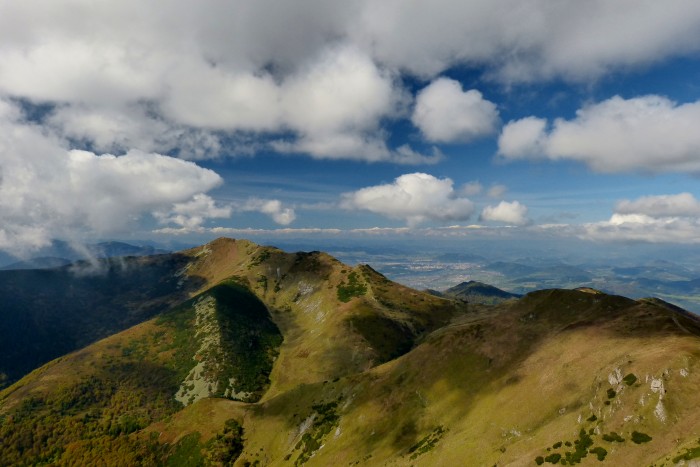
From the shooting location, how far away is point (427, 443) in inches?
3206

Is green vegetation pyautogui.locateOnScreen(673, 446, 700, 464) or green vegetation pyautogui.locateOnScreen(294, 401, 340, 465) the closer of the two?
green vegetation pyautogui.locateOnScreen(673, 446, 700, 464)

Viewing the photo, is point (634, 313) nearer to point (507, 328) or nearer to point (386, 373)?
point (507, 328)

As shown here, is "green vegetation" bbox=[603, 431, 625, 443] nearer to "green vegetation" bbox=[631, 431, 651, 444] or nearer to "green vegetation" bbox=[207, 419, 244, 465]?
"green vegetation" bbox=[631, 431, 651, 444]

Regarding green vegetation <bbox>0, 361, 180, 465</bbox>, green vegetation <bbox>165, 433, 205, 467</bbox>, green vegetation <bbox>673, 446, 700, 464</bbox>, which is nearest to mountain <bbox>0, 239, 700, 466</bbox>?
green vegetation <bbox>673, 446, 700, 464</bbox>

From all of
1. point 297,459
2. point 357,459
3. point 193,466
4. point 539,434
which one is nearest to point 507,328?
point 539,434

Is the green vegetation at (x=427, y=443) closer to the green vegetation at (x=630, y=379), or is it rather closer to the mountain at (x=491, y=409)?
the mountain at (x=491, y=409)

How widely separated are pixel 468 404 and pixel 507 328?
3038cm

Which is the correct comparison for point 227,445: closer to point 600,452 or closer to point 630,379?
point 600,452

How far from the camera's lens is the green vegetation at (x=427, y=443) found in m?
78.0

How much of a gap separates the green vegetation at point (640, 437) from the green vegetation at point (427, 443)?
39050 millimetres

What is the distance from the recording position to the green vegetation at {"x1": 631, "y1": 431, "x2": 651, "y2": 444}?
48781 millimetres

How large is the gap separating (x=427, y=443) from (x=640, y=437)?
43356 mm

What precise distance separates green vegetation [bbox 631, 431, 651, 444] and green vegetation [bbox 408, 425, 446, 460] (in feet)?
128

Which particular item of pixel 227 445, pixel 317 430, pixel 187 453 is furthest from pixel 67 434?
pixel 317 430
